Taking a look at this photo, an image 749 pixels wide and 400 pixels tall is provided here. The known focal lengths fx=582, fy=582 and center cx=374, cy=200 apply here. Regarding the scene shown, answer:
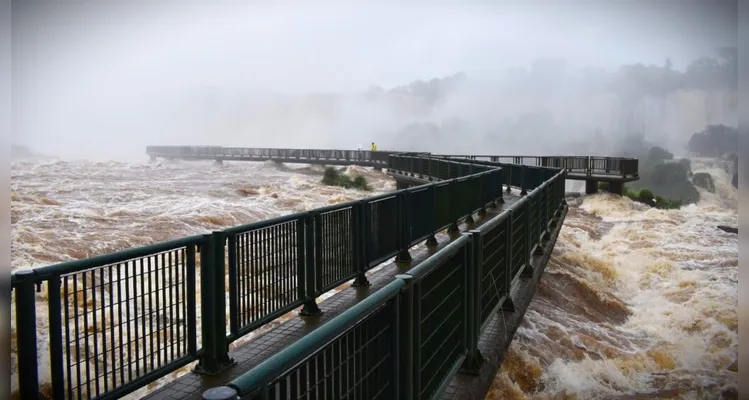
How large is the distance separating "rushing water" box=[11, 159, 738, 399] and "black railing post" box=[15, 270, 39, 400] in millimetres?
4163

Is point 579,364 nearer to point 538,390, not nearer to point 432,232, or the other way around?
point 538,390

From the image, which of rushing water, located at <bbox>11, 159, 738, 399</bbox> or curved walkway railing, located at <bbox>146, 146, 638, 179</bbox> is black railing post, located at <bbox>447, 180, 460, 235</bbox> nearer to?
rushing water, located at <bbox>11, 159, 738, 399</bbox>

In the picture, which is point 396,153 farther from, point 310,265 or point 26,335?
point 26,335

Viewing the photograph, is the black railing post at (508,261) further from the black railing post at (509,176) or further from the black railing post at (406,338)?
the black railing post at (509,176)

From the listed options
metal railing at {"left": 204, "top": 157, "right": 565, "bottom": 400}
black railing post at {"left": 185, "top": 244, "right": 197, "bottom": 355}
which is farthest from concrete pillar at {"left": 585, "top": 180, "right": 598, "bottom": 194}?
black railing post at {"left": 185, "top": 244, "right": 197, "bottom": 355}

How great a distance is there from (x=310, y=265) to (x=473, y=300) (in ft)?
8.54

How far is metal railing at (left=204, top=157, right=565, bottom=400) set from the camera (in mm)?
2461

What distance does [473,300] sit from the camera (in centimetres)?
539

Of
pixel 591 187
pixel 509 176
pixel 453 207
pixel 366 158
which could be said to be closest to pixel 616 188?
pixel 591 187

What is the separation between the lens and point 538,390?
9383 millimetres

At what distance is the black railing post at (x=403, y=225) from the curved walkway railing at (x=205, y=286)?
0.02m

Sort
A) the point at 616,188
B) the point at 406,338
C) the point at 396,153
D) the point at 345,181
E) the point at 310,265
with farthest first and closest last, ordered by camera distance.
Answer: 1. the point at 396,153
2. the point at 345,181
3. the point at 616,188
4. the point at 310,265
5. the point at 406,338

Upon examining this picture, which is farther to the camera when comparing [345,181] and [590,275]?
[345,181]

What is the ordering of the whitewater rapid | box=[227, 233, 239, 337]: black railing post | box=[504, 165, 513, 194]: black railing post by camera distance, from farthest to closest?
box=[504, 165, 513, 194]: black railing post < the whitewater rapid < box=[227, 233, 239, 337]: black railing post
